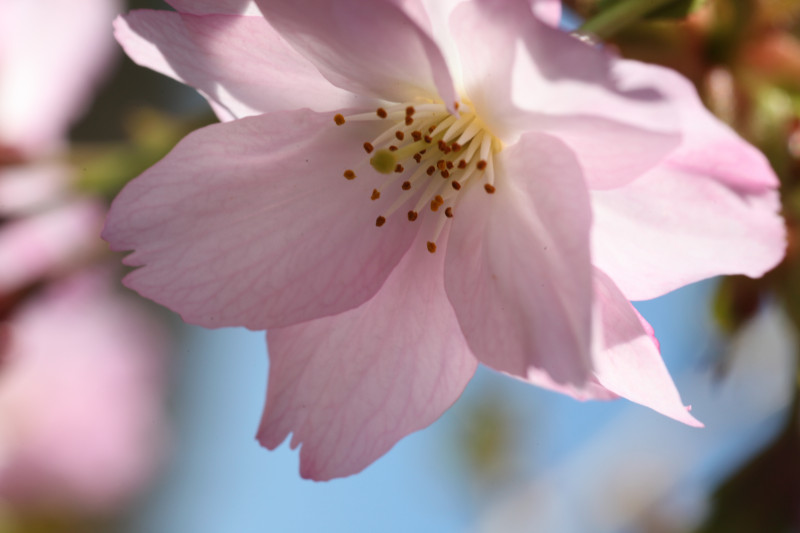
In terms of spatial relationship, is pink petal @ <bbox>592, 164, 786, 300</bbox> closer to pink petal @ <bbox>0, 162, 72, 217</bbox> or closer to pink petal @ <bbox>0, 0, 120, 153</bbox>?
pink petal @ <bbox>0, 162, 72, 217</bbox>

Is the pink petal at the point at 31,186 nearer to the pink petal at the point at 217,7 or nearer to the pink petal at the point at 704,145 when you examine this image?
the pink petal at the point at 217,7

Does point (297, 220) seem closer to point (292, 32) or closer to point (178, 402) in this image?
point (292, 32)

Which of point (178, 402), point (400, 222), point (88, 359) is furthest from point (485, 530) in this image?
point (178, 402)

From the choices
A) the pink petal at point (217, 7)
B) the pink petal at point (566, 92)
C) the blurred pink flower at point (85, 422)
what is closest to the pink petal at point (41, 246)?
the blurred pink flower at point (85, 422)

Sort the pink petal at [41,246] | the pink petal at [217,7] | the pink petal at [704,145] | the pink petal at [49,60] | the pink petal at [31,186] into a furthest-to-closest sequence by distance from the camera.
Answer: the pink petal at [49,60]
the pink petal at [41,246]
the pink petal at [31,186]
the pink petal at [217,7]
the pink petal at [704,145]

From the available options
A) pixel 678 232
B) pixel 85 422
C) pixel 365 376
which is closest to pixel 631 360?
pixel 678 232

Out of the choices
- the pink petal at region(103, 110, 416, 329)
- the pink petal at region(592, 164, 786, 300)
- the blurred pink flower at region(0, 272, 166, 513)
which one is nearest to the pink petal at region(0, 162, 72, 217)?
the pink petal at region(103, 110, 416, 329)
